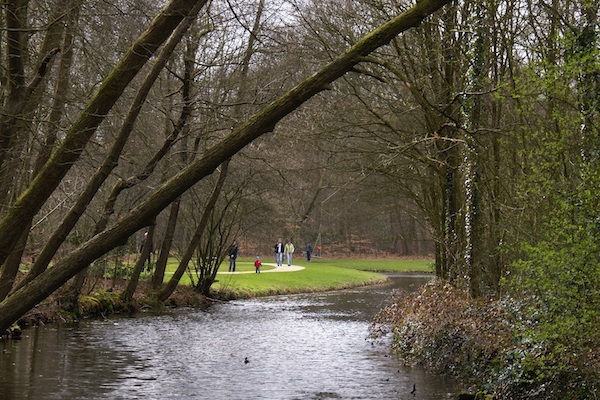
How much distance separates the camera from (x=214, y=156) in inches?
312

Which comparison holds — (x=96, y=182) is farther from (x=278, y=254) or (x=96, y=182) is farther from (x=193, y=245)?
(x=278, y=254)

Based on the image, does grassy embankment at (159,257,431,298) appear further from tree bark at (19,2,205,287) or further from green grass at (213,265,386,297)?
tree bark at (19,2,205,287)

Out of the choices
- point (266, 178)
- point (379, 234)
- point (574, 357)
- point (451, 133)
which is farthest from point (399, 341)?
point (379, 234)

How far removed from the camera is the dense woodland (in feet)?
27.2

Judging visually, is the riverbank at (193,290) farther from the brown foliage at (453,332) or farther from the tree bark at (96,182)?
the brown foliage at (453,332)

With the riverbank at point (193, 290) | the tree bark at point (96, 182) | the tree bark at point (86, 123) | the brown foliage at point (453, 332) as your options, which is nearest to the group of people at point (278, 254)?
the riverbank at point (193, 290)

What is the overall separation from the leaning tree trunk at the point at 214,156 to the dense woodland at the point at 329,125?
0.06 feet

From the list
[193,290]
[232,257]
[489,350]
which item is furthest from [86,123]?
[232,257]

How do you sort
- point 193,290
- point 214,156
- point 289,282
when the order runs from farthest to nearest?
1. point 289,282
2. point 193,290
3. point 214,156

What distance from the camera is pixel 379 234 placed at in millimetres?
66562

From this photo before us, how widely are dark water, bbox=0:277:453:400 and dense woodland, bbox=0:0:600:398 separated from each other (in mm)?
1643

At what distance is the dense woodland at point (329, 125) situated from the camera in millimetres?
8289

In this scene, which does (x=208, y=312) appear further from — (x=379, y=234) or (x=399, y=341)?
(x=379, y=234)

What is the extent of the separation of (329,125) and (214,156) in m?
11.0
